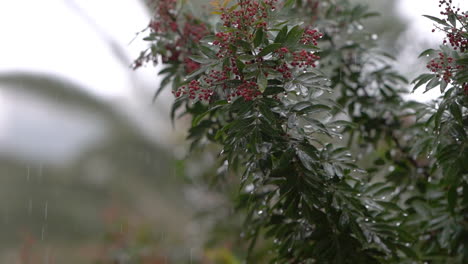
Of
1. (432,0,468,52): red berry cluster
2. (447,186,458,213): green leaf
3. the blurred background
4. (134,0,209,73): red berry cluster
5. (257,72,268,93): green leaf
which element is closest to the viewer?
(257,72,268,93): green leaf

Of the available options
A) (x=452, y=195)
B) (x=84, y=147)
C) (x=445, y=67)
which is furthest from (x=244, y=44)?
(x=84, y=147)

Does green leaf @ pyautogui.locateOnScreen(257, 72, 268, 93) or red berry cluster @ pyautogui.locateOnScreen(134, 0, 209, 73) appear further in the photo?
red berry cluster @ pyautogui.locateOnScreen(134, 0, 209, 73)

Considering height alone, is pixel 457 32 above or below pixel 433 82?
above

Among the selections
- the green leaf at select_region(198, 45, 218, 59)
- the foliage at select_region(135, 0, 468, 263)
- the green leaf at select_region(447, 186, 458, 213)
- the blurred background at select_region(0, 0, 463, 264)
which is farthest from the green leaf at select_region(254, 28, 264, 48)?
the blurred background at select_region(0, 0, 463, 264)

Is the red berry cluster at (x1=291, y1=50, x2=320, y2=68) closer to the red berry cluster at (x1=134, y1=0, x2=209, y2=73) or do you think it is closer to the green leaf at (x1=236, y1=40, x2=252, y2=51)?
the green leaf at (x1=236, y1=40, x2=252, y2=51)

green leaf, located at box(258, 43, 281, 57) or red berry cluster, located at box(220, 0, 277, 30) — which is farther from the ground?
red berry cluster, located at box(220, 0, 277, 30)

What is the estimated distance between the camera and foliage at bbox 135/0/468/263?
105 centimetres

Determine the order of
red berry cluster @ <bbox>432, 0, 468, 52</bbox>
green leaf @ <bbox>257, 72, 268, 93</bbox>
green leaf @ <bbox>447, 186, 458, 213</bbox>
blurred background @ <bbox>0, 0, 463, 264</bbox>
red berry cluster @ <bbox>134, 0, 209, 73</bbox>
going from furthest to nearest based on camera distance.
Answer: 1. blurred background @ <bbox>0, 0, 463, 264</bbox>
2. red berry cluster @ <bbox>134, 0, 209, 73</bbox>
3. green leaf @ <bbox>447, 186, 458, 213</bbox>
4. red berry cluster @ <bbox>432, 0, 468, 52</bbox>
5. green leaf @ <bbox>257, 72, 268, 93</bbox>

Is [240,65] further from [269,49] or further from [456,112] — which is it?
[456,112]

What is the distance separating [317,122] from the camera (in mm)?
1101

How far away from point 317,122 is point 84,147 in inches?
166

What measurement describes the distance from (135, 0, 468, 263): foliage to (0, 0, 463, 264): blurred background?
7.05ft

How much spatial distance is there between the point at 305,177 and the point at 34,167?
4014mm

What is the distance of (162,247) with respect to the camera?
4242mm
